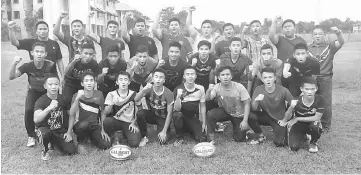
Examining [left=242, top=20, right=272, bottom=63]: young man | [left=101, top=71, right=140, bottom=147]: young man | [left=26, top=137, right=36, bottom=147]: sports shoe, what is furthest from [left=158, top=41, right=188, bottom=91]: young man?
[left=26, top=137, right=36, bottom=147]: sports shoe

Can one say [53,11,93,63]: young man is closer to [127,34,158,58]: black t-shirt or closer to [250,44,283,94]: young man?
[127,34,158,58]: black t-shirt

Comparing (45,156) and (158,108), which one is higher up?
(158,108)

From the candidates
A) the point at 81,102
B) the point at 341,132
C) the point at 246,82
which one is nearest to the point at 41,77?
the point at 81,102

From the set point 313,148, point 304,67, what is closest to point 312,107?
point 313,148

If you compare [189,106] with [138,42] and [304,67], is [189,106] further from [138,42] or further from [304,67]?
[304,67]

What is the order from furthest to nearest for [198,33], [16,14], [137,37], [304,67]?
[16,14]
[198,33]
[137,37]
[304,67]

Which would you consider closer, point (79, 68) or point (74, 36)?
point (79, 68)

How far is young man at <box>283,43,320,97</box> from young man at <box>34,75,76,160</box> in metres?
3.61

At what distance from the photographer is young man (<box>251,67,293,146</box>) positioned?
208 inches

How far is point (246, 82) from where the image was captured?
246 inches

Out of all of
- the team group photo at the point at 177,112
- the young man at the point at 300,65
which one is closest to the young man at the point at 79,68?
the team group photo at the point at 177,112

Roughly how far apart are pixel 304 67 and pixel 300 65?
7 centimetres

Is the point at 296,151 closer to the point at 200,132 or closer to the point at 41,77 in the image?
the point at 200,132

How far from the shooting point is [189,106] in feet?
18.4
